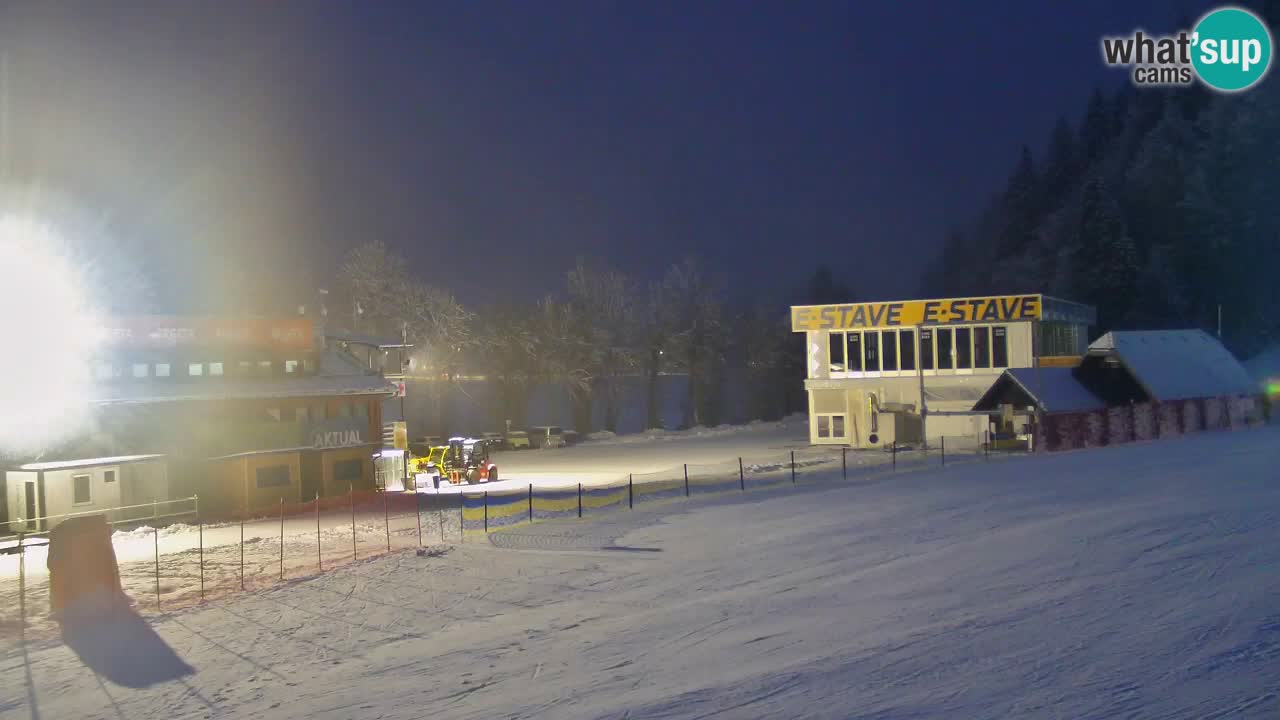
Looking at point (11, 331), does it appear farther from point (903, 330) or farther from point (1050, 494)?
point (903, 330)

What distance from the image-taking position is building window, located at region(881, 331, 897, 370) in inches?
2168

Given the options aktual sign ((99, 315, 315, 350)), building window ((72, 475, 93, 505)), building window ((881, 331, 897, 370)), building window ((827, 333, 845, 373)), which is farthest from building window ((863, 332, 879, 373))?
building window ((72, 475, 93, 505))

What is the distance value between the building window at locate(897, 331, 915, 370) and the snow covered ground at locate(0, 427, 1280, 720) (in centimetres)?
2985

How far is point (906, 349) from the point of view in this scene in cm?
5484

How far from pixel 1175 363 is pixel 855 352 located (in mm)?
16877

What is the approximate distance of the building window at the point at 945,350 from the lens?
177ft

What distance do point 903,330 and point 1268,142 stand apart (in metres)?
54.3

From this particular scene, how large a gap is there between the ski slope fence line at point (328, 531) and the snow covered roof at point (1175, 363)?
34.5 ft

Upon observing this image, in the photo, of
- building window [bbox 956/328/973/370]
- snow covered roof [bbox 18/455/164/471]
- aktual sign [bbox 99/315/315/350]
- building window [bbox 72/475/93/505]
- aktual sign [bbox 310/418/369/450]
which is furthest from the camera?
building window [bbox 956/328/973/370]

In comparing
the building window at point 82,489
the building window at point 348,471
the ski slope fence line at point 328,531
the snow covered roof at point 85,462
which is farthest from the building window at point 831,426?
the building window at point 82,489

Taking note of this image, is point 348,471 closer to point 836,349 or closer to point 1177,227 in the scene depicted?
point 836,349

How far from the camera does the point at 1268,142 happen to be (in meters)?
85.4

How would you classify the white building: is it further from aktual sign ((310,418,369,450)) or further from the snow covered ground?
the snow covered ground

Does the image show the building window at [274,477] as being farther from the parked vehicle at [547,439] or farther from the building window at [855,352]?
the building window at [855,352]
